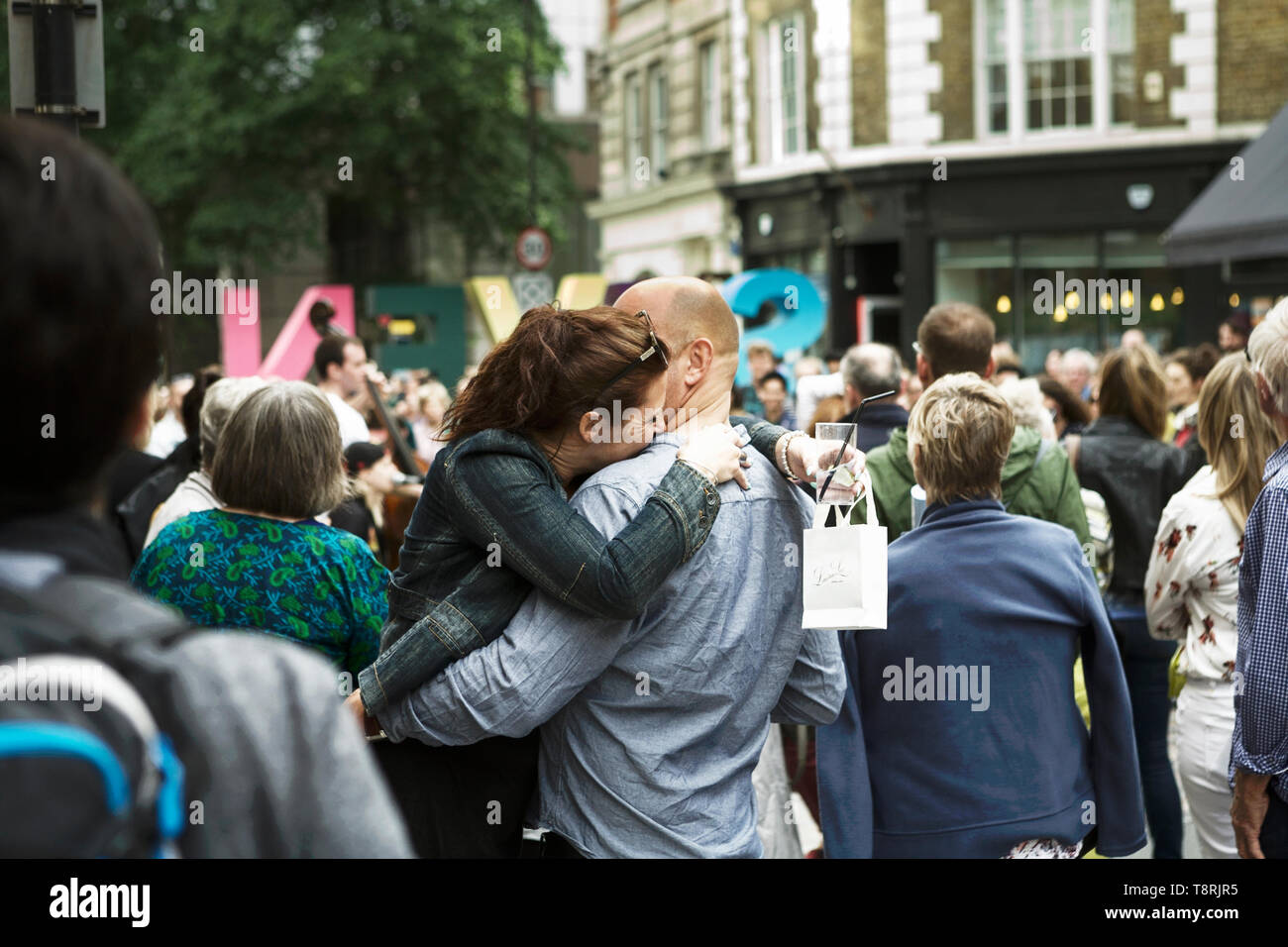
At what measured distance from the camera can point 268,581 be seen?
11.8 ft

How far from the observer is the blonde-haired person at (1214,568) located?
444cm

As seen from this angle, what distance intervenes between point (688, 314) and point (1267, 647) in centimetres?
143

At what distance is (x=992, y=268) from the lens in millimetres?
22469

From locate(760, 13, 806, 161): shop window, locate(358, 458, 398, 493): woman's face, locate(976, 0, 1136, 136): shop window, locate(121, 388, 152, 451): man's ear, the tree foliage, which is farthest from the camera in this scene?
the tree foliage

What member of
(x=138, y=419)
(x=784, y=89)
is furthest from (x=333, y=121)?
(x=138, y=419)

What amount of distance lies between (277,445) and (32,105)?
5.12 ft

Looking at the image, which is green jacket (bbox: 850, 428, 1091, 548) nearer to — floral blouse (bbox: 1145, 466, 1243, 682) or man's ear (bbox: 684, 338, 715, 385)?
floral blouse (bbox: 1145, 466, 1243, 682)

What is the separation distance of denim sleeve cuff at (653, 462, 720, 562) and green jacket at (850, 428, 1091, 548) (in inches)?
77.3

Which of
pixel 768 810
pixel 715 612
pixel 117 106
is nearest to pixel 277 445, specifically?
pixel 715 612

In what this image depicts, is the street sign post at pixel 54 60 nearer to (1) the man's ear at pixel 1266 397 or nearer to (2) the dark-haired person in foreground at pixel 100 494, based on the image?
(1) the man's ear at pixel 1266 397

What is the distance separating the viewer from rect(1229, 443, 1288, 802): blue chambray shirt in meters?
3.12

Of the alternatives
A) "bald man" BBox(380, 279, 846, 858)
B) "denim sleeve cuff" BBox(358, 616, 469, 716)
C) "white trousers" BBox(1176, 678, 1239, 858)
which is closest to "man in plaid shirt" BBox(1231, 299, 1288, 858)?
"bald man" BBox(380, 279, 846, 858)

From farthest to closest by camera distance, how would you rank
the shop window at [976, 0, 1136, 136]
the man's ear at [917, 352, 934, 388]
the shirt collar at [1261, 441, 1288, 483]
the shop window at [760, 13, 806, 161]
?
the shop window at [760, 13, 806, 161]
the shop window at [976, 0, 1136, 136]
the man's ear at [917, 352, 934, 388]
the shirt collar at [1261, 441, 1288, 483]

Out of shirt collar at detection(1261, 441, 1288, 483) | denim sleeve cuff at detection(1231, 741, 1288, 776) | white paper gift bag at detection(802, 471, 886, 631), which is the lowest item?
denim sleeve cuff at detection(1231, 741, 1288, 776)
